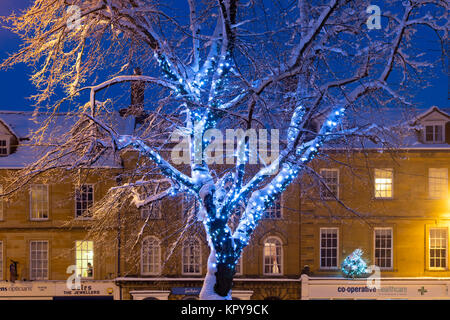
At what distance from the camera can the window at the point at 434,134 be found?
23469mm

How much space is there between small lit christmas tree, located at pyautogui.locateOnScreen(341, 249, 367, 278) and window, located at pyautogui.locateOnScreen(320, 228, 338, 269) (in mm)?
661

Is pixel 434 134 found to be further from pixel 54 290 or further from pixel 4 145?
pixel 4 145

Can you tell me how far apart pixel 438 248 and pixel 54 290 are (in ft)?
66.0

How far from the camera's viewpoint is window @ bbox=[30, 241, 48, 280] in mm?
23875

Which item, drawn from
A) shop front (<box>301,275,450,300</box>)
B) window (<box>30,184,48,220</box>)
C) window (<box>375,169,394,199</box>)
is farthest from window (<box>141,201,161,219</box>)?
window (<box>375,169,394,199</box>)

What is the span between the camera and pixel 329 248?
2361cm

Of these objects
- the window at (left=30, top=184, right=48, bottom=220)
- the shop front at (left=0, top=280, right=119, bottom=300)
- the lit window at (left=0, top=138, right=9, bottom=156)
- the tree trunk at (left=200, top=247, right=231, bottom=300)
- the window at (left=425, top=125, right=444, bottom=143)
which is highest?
the window at (left=425, top=125, right=444, bottom=143)

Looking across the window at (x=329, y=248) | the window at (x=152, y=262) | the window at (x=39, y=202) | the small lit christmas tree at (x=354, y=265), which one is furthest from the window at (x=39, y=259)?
the small lit christmas tree at (x=354, y=265)

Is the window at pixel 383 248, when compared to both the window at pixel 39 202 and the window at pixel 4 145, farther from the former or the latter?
the window at pixel 4 145

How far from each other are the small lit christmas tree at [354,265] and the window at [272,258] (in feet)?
10.7

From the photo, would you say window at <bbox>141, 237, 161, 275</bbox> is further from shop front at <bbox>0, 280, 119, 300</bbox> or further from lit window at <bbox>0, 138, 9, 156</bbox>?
lit window at <bbox>0, 138, 9, 156</bbox>

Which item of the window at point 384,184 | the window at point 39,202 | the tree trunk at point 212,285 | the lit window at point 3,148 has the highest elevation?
the lit window at point 3,148
